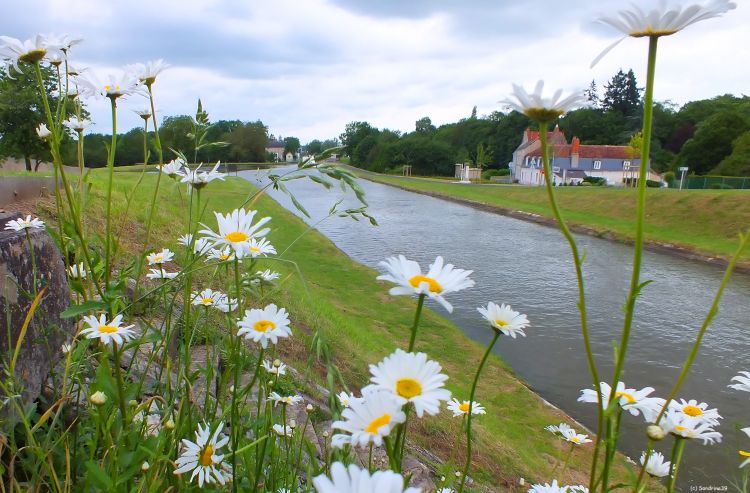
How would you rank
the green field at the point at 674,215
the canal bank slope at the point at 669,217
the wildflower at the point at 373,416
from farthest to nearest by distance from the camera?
the green field at the point at 674,215 → the canal bank slope at the point at 669,217 → the wildflower at the point at 373,416

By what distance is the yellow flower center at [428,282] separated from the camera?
2.43 ft

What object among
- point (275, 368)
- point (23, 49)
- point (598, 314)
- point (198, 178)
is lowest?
point (598, 314)

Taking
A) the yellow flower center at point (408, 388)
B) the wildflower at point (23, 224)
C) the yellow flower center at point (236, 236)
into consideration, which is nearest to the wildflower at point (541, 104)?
the yellow flower center at point (408, 388)

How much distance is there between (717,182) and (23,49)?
4279cm

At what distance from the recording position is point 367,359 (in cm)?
607

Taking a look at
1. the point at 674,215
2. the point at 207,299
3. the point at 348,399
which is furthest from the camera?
the point at 674,215

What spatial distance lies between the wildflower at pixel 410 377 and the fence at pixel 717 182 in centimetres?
4094

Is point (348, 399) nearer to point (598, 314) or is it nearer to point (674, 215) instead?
point (598, 314)

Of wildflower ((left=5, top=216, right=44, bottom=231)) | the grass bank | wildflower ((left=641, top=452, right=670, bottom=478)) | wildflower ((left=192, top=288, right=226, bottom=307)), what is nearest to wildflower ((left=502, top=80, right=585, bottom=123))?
wildflower ((left=641, top=452, right=670, bottom=478))

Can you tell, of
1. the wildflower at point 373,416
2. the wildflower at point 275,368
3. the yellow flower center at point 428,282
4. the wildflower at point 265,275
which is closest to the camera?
the wildflower at point 373,416

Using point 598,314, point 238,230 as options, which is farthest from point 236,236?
point 598,314

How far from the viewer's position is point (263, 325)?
1.08 metres

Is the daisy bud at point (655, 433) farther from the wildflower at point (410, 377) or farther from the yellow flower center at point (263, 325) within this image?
the yellow flower center at point (263, 325)

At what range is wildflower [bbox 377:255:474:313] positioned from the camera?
717 mm
